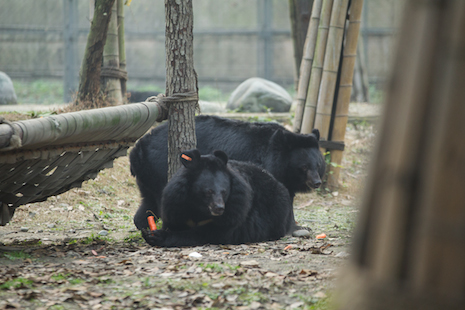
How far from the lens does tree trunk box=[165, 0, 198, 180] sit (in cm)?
425

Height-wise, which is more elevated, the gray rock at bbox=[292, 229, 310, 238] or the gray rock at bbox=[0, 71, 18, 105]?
the gray rock at bbox=[0, 71, 18, 105]

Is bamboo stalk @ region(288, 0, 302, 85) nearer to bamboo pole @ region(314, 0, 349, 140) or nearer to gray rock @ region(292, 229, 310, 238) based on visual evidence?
bamboo pole @ region(314, 0, 349, 140)

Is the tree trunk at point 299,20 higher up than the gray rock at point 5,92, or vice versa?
the tree trunk at point 299,20

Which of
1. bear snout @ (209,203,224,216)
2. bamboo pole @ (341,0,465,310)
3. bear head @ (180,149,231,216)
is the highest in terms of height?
bamboo pole @ (341,0,465,310)

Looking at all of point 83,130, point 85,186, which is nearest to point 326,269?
point 83,130

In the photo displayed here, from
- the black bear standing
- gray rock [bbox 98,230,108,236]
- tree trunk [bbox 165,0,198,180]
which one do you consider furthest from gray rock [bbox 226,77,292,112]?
gray rock [bbox 98,230,108,236]

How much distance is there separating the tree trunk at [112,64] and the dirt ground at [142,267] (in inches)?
85.9

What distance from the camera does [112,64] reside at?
23.7 feet

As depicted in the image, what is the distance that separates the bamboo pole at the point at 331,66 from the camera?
6.57 meters

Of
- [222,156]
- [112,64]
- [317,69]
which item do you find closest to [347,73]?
[317,69]

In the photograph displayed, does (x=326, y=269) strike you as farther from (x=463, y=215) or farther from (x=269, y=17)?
(x=269, y=17)

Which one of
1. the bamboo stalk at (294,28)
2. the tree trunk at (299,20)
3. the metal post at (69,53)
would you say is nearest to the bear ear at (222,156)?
the tree trunk at (299,20)

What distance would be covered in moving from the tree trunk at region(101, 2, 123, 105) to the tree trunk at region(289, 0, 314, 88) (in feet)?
10.4

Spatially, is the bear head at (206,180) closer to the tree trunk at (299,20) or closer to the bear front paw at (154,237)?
the bear front paw at (154,237)
